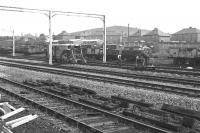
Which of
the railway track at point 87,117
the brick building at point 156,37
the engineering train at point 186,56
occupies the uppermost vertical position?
the brick building at point 156,37

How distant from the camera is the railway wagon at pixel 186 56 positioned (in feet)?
104

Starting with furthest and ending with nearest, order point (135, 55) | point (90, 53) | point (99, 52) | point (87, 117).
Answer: point (90, 53), point (99, 52), point (135, 55), point (87, 117)

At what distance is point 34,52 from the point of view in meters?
58.3

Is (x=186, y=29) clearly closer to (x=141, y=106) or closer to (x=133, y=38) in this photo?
(x=133, y=38)

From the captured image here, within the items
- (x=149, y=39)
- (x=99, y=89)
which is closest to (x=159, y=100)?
(x=99, y=89)

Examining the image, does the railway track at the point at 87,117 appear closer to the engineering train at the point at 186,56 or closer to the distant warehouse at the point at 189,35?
the engineering train at the point at 186,56

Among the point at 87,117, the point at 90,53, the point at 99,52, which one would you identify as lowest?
the point at 87,117

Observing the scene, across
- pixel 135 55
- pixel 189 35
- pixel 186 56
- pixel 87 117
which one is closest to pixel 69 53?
pixel 135 55

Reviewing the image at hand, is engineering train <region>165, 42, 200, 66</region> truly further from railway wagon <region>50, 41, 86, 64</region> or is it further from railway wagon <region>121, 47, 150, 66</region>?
railway wagon <region>50, 41, 86, 64</region>

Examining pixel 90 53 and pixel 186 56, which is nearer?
pixel 186 56

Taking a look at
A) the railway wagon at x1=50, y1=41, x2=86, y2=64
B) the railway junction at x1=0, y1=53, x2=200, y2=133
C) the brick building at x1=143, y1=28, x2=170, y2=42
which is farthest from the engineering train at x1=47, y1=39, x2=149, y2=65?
the brick building at x1=143, y1=28, x2=170, y2=42

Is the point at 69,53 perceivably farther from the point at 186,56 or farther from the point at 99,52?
the point at 186,56

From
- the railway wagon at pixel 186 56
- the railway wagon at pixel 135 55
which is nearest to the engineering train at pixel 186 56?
the railway wagon at pixel 186 56

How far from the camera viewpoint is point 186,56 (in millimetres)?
32875
